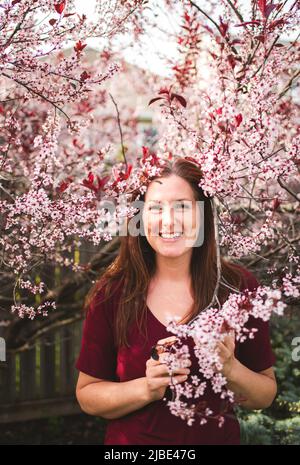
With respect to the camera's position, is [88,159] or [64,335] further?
[64,335]

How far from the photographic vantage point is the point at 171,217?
6.47 ft

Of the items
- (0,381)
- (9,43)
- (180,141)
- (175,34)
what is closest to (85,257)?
(0,381)

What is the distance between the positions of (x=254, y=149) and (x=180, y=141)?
1.61 meters

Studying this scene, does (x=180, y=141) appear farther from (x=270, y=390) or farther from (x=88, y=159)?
(x=270, y=390)

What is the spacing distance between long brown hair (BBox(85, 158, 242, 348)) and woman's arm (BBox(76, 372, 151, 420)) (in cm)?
14

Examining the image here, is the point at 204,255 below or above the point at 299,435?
above

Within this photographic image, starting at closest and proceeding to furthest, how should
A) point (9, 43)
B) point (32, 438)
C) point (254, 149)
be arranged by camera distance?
1. point (254, 149)
2. point (9, 43)
3. point (32, 438)

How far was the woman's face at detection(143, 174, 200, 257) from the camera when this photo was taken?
198cm

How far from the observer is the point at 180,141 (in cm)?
359

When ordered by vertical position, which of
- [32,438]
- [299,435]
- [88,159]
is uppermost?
[88,159]

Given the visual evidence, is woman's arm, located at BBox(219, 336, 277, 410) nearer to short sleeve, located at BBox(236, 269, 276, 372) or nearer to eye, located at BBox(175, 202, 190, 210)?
short sleeve, located at BBox(236, 269, 276, 372)

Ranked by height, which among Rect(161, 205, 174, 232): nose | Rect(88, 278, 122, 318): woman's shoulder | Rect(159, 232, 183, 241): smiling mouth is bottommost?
Rect(88, 278, 122, 318): woman's shoulder

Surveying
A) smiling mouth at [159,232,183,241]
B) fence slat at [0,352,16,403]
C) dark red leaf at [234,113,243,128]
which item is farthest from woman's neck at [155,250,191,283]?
fence slat at [0,352,16,403]

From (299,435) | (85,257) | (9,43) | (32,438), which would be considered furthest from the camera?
(85,257)
